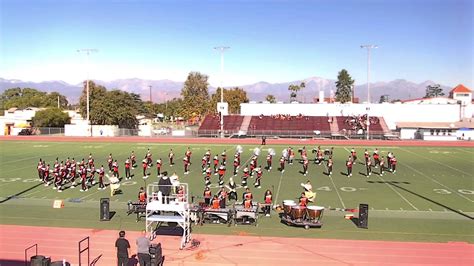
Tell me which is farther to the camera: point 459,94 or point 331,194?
point 459,94

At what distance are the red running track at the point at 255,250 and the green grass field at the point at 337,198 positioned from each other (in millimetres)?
813

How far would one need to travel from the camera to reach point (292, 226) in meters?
15.0

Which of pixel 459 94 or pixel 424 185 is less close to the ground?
pixel 459 94

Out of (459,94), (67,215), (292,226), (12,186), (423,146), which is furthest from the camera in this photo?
(459,94)

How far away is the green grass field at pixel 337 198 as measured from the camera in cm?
1465

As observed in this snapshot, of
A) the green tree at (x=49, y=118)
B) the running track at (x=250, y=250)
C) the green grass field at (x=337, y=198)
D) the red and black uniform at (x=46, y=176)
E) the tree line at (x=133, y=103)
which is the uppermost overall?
the tree line at (x=133, y=103)

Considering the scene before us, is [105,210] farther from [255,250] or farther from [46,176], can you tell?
[46,176]

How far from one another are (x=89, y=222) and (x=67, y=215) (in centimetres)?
160

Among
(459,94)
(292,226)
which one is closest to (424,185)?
(292,226)

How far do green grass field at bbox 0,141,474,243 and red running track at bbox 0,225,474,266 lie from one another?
81 centimetres

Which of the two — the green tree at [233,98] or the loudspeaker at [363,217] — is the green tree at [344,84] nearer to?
the green tree at [233,98]

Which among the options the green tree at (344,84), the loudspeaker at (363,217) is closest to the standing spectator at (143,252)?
the loudspeaker at (363,217)

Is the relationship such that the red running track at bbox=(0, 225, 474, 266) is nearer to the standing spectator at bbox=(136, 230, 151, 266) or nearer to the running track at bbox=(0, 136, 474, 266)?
the running track at bbox=(0, 136, 474, 266)

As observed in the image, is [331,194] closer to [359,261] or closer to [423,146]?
[359,261]
